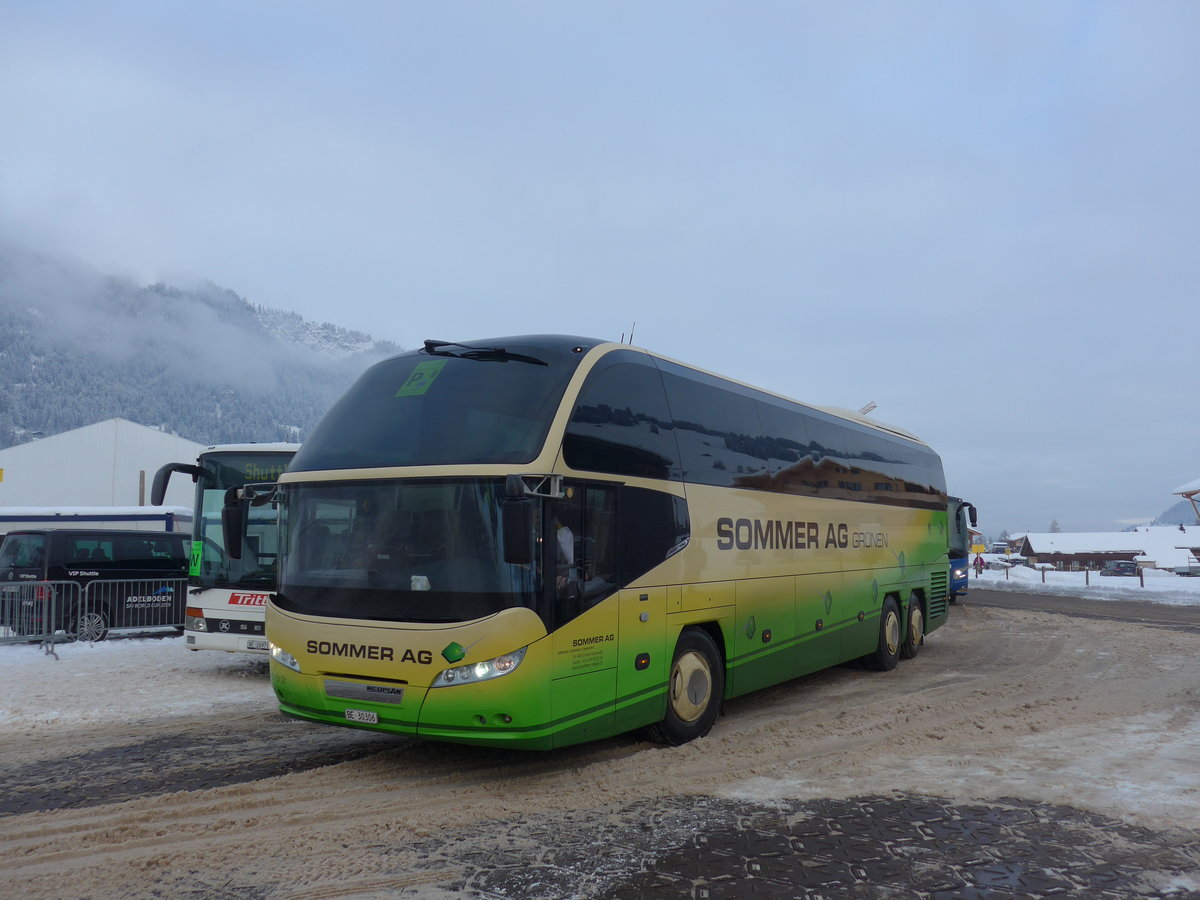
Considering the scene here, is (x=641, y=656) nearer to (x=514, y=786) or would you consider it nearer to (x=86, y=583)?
(x=514, y=786)

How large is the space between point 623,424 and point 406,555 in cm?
212

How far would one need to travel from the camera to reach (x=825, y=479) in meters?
11.4

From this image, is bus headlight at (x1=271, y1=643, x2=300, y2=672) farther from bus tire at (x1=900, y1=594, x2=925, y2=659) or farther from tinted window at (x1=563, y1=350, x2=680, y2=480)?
bus tire at (x1=900, y1=594, x2=925, y2=659)

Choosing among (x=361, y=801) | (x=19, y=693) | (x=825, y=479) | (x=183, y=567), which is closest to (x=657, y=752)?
(x=361, y=801)

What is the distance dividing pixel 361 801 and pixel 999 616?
21643 mm

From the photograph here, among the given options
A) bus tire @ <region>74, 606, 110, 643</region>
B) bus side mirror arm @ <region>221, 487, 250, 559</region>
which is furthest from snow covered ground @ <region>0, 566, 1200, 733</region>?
bus side mirror arm @ <region>221, 487, 250, 559</region>

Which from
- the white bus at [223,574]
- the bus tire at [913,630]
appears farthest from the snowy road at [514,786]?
the bus tire at [913,630]

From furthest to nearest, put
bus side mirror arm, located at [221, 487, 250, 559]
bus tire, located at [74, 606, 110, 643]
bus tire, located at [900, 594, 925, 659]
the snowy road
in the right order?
bus tire, located at [74, 606, 110, 643], bus tire, located at [900, 594, 925, 659], bus side mirror arm, located at [221, 487, 250, 559], the snowy road

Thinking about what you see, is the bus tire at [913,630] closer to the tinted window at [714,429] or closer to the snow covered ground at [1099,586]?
the tinted window at [714,429]

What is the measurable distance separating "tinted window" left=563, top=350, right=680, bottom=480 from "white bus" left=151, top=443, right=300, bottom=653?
19.9 feet

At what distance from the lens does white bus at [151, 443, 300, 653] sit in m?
11.7

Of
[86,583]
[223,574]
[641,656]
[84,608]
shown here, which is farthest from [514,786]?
[86,583]

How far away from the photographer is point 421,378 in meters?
7.31

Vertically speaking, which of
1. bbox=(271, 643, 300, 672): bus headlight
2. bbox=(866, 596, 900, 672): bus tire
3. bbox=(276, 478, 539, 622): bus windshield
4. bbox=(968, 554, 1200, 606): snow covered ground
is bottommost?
bbox=(968, 554, 1200, 606): snow covered ground
